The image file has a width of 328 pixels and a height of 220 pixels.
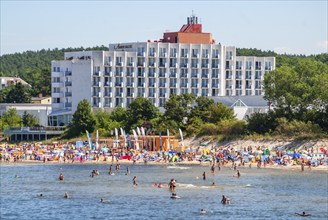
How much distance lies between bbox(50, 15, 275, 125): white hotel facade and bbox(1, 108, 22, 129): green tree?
8.66 m

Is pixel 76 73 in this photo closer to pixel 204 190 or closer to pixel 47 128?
pixel 47 128

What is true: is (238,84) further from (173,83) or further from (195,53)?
(173,83)

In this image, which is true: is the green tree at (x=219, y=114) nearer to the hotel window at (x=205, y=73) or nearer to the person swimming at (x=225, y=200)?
the hotel window at (x=205, y=73)

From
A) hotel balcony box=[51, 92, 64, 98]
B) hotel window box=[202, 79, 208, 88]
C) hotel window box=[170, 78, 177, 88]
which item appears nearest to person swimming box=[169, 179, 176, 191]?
hotel window box=[170, 78, 177, 88]

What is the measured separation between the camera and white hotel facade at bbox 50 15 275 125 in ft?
597

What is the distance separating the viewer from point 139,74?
18462 centimetres

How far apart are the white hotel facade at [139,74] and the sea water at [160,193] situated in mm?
59923

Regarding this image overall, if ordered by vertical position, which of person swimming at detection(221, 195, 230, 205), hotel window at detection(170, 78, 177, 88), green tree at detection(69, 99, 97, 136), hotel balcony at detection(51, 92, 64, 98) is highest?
hotel window at detection(170, 78, 177, 88)

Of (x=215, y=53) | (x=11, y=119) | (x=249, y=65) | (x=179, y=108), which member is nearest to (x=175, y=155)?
(x=179, y=108)

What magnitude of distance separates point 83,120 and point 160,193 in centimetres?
7201

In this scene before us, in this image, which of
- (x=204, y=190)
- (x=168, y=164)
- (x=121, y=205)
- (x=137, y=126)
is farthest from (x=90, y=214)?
(x=137, y=126)

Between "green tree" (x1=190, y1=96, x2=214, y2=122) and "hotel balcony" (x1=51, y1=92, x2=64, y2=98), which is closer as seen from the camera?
"green tree" (x1=190, y1=96, x2=214, y2=122)

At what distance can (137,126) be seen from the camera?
154000 mm

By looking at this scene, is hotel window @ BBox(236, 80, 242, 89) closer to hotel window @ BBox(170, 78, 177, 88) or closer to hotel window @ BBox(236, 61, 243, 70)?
hotel window @ BBox(236, 61, 243, 70)
